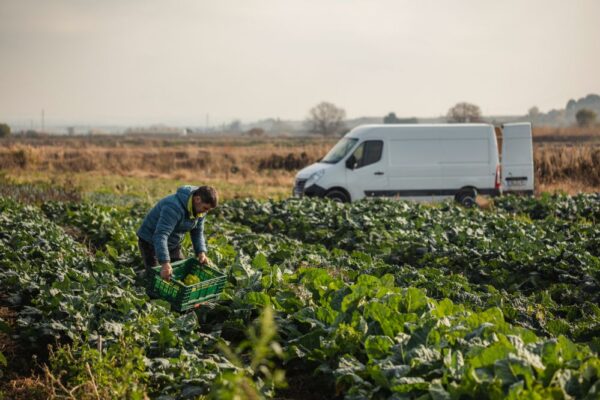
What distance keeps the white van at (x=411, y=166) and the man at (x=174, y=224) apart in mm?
9730

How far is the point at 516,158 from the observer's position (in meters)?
17.7

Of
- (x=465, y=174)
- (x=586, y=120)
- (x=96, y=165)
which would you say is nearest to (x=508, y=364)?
(x=465, y=174)

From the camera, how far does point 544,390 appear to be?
11.6 feet

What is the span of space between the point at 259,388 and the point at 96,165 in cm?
3213

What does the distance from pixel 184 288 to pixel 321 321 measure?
1.44 meters

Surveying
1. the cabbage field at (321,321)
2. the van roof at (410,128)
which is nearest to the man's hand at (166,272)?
the cabbage field at (321,321)

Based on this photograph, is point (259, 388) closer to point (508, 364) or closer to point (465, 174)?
point (508, 364)

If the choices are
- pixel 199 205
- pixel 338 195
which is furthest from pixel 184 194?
pixel 338 195

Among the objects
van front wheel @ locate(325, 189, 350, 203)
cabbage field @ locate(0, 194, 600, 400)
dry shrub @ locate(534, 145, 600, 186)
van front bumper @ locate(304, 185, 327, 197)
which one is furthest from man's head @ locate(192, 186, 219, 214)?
dry shrub @ locate(534, 145, 600, 186)

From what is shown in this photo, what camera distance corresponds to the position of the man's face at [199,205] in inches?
251

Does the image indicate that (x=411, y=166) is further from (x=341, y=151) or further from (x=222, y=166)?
(x=222, y=166)

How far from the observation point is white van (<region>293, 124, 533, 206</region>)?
54.5ft

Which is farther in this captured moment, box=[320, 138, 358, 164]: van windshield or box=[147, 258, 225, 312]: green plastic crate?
box=[320, 138, 358, 164]: van windshield

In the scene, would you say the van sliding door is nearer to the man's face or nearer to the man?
the man
